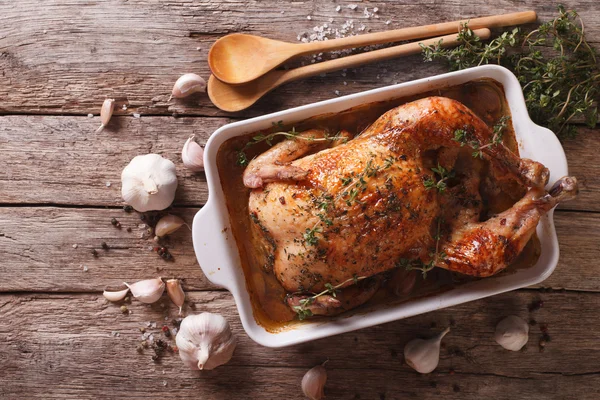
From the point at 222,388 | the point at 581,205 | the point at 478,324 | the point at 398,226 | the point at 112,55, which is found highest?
the point at 112,55

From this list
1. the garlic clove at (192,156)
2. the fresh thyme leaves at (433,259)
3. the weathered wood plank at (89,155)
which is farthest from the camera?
the weathered wood plank at (89,155)

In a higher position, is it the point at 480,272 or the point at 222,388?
the point at 480,272

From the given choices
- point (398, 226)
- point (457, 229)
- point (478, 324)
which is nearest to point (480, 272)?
point (457, 229)

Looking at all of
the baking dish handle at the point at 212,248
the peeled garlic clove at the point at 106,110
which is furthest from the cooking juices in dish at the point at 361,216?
the peeled garlic clove at the point at 106,110

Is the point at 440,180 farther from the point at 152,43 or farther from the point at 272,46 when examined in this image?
the point at 152,43

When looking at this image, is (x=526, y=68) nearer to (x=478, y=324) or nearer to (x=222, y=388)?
(x=478, y=324)

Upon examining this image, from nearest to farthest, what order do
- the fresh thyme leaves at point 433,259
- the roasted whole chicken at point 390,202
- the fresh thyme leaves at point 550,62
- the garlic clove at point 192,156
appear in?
1. the roasted whole chicken at point 390,202
2. the fresh thyme leaves at point 433,259
3. the fresh thyme leaves at point 550,62
4. the garlic clove at point 192,156

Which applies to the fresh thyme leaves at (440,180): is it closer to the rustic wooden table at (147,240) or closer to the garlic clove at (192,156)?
the rustic wooden table at (147,240)
